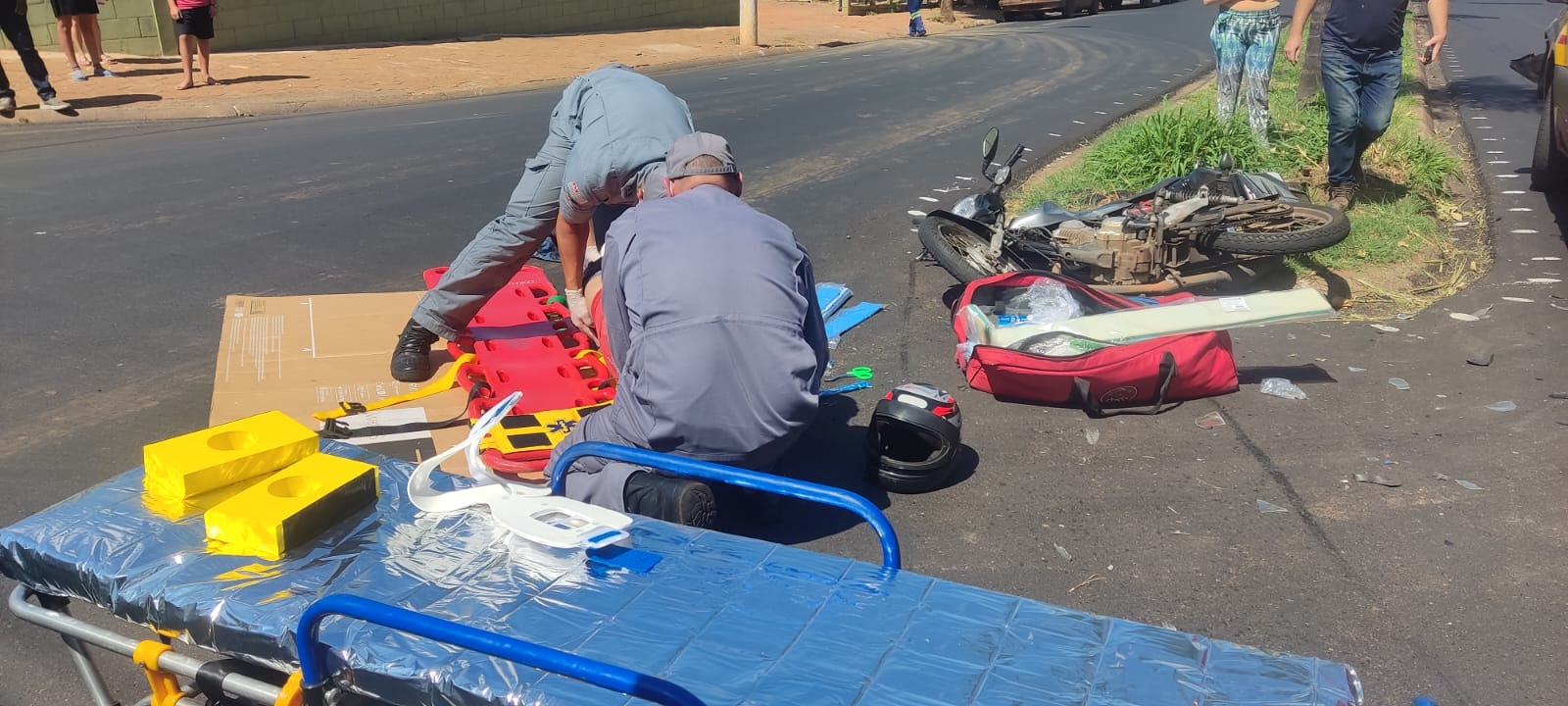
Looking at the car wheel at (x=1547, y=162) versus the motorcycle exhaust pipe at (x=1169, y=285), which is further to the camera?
the car wheel at (x=1547, y=162)

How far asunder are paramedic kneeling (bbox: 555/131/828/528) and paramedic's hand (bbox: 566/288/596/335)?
1123 mm

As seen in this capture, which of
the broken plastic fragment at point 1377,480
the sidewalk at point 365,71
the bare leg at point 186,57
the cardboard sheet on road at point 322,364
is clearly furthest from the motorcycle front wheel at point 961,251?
the bare leg at point 186,57

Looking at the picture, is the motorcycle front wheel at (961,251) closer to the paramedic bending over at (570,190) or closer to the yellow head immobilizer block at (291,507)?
the paramedic bending over at (570,190)

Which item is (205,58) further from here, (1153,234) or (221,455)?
(221,455)

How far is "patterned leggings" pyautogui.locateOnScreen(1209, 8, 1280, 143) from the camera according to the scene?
339 inches

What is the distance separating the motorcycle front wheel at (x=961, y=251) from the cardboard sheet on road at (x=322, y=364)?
8.84 feet

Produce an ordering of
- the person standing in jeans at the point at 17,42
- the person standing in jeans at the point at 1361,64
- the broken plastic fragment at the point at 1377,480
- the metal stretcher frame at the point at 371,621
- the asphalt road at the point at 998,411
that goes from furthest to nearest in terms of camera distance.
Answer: the person standing in jeans at the point at 17,42, the person standing in jeans at the point at 1361,64, the broken plastic fragment at the point at 1377,480, the asphalt road at the point at 998,411, the metal stretcher frame at the point at 371,621

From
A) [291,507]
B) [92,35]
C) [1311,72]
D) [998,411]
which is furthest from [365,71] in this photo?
[291,507]

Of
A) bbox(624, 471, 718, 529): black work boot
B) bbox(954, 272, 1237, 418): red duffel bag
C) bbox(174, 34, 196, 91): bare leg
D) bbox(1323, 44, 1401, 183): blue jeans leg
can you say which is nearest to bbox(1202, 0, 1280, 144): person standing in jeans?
bbox(1323, 44, 1401, 183): blue jeans leg

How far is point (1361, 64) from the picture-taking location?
725 cm

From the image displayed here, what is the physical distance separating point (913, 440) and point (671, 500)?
1.32 m

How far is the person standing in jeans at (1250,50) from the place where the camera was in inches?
338

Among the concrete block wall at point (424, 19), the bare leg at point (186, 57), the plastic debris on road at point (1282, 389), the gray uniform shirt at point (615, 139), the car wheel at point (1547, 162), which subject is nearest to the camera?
the gray uniform shirt at point (615, 139)

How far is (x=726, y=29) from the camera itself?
2467 cm
